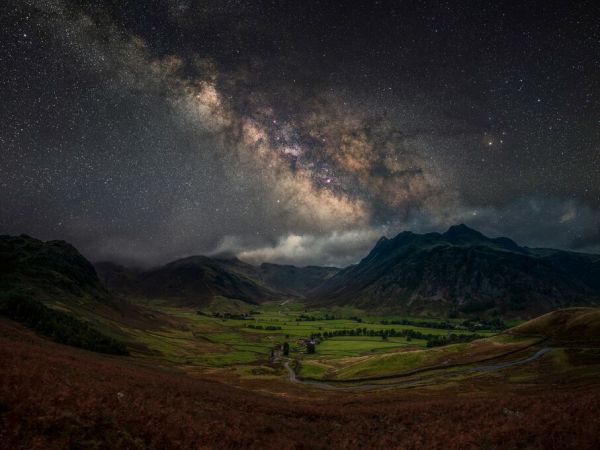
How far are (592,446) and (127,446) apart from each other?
2725 cm

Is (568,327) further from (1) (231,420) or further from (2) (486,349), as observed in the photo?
(1) (231,420)

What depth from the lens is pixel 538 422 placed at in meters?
25.0

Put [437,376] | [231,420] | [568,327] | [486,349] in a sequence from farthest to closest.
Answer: [486,349] → [568,327] → [437,376] → [231,420]

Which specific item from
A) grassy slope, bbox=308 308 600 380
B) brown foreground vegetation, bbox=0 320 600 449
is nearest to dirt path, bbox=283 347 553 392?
grassy slope, bbox=308 308 600 380

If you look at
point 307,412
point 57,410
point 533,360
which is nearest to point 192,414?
point 57,410

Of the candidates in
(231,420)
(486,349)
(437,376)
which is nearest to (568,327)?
(486,349)

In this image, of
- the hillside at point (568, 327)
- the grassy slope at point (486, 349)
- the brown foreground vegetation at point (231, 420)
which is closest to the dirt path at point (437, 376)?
the grassy slope at point (486, 349)

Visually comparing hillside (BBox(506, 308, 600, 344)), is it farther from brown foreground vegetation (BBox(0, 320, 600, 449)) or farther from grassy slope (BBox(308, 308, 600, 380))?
brown foreground vegetation (BBox(0, 320, 600, 449))

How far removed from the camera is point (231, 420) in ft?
90.2

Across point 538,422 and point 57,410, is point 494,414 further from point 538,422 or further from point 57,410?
point 57,410

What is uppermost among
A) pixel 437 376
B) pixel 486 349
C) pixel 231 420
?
pixel 231 420

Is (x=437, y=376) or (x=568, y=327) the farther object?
(x=568, y=327)

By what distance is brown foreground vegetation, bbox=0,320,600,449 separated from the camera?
16.4 metres

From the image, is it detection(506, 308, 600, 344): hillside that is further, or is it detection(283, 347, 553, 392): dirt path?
detection(506, 308, 600, 344): hillside
